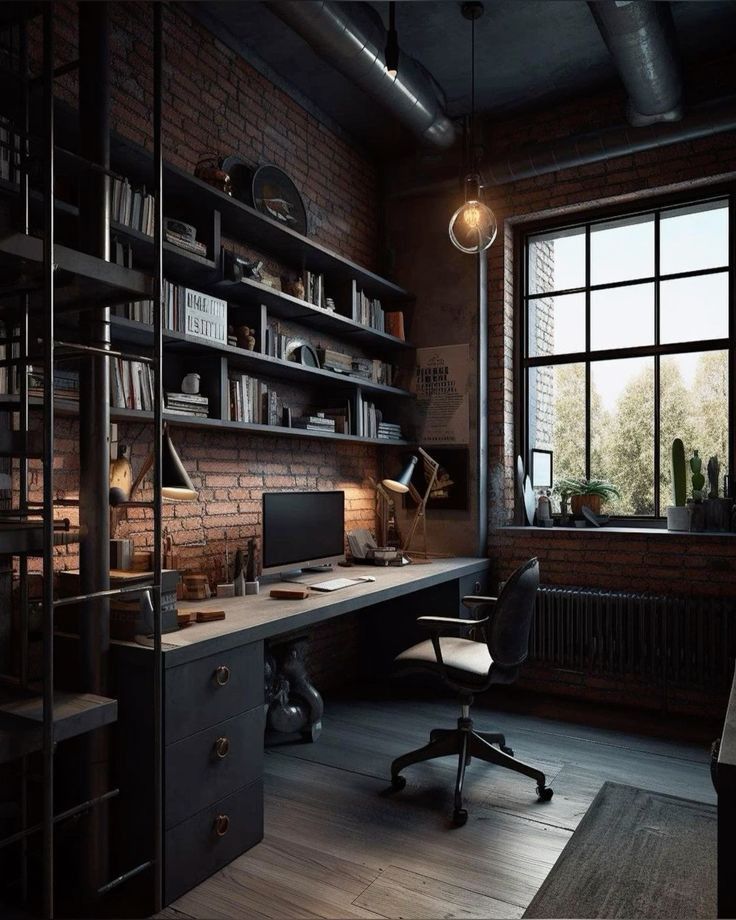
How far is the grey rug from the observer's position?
7.36 ft

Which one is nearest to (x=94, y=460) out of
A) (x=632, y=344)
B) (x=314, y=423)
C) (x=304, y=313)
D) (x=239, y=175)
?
(x=314, y=423)

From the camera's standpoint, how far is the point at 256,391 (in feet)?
12.1

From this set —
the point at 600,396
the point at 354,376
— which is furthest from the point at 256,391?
the point at 600,396

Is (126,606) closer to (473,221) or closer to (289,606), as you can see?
(289,606)

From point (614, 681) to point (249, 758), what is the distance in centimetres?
268

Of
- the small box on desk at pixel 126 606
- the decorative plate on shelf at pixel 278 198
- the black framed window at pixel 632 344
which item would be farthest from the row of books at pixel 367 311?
the small box on desk at pixel 126 606

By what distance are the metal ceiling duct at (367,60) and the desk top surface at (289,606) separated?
270 cm

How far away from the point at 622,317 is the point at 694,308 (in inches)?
17.5

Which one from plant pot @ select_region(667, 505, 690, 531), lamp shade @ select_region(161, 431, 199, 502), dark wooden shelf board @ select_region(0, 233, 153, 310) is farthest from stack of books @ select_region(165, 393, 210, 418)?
plant pot @ select_region(667, 505, 690, 531)

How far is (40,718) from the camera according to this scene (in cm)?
201

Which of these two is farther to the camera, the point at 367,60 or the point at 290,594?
the point at 367,60

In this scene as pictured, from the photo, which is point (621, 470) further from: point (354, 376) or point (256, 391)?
point (256, 391)

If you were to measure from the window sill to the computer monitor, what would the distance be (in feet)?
4.03

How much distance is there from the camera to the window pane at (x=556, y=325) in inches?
189
